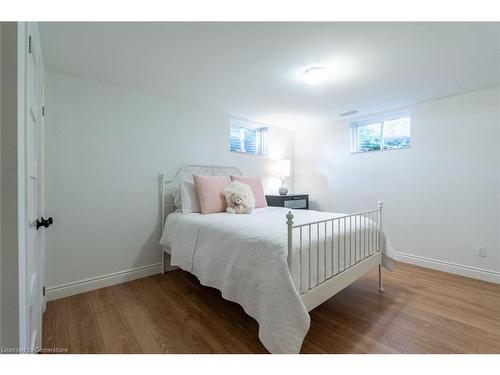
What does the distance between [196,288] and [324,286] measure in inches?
56.0

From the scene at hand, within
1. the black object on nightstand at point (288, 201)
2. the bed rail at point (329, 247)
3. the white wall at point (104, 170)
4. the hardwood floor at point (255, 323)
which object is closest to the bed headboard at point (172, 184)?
the white wall at point (104, 170)

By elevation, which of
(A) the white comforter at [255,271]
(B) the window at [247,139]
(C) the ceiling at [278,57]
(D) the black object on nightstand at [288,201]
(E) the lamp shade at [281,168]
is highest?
(C) the ceiling at [278,57]

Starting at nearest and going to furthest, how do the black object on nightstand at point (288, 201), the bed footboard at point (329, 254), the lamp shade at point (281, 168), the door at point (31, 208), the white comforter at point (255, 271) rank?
the door at point (31, 208), the white comforter at point (255, 271), the bed footboard at point (329, 254), the black object on nightstand at point (288, 201), the lamp shade at point (281, 168)

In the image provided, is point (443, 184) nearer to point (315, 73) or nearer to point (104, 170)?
point (315, 73)

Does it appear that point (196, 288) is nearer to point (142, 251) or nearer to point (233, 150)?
point (142, 251)

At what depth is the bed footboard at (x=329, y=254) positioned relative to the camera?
142cm

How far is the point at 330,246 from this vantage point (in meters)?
1.66

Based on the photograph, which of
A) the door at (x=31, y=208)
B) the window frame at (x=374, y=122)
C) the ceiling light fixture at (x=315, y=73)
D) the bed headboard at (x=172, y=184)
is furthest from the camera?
the window frame at (x=374, y=122)

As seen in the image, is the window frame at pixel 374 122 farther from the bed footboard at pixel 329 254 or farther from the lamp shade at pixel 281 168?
the bed footboard at pixel 329 254

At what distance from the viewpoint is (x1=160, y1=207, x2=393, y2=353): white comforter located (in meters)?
1.24

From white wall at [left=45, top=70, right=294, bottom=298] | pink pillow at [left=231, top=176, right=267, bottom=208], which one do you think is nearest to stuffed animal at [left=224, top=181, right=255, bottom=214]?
pink pillow at [left=231, top=176, right=267, bottom=208]

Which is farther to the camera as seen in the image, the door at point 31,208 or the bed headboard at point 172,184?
the bed headboard at point 172,184

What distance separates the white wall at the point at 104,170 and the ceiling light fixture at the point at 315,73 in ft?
5.33

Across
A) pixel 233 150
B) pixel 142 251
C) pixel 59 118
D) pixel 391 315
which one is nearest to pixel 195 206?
pixel 142 251
